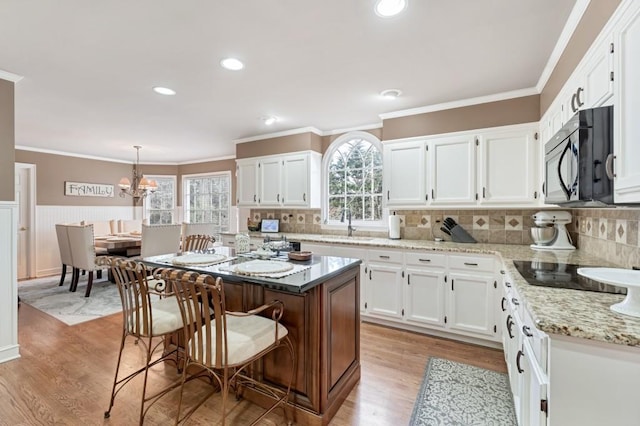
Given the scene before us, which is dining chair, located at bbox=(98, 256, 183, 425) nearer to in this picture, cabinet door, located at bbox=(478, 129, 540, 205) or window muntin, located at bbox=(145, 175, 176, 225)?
cabinet door, located at bbox=(478, 129, 540, 205)

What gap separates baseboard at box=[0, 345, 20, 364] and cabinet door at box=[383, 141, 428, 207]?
3.86 meters

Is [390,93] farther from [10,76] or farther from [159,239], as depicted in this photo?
[159,239]

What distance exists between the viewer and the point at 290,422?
1805 mm

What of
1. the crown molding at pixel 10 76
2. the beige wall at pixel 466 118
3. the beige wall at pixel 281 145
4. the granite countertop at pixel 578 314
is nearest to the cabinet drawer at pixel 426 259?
the granite countertop at pixel 578 314

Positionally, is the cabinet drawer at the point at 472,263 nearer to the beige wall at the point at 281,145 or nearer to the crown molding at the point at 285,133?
the beige wall at the point at 281,145

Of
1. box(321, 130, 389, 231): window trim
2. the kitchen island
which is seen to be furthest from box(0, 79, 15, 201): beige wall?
box(321, 130, 389, 231): window trim

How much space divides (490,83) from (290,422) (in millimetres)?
3191

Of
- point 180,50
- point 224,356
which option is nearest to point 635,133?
point 224,356

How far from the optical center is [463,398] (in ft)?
6.70

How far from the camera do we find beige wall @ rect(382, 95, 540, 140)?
113 inches

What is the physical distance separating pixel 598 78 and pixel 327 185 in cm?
326

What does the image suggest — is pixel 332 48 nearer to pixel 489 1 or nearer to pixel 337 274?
pixel 489 1

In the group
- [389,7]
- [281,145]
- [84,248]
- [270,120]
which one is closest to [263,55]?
[389,7]


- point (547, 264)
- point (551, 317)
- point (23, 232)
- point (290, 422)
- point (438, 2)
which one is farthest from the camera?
point (23, 232)
